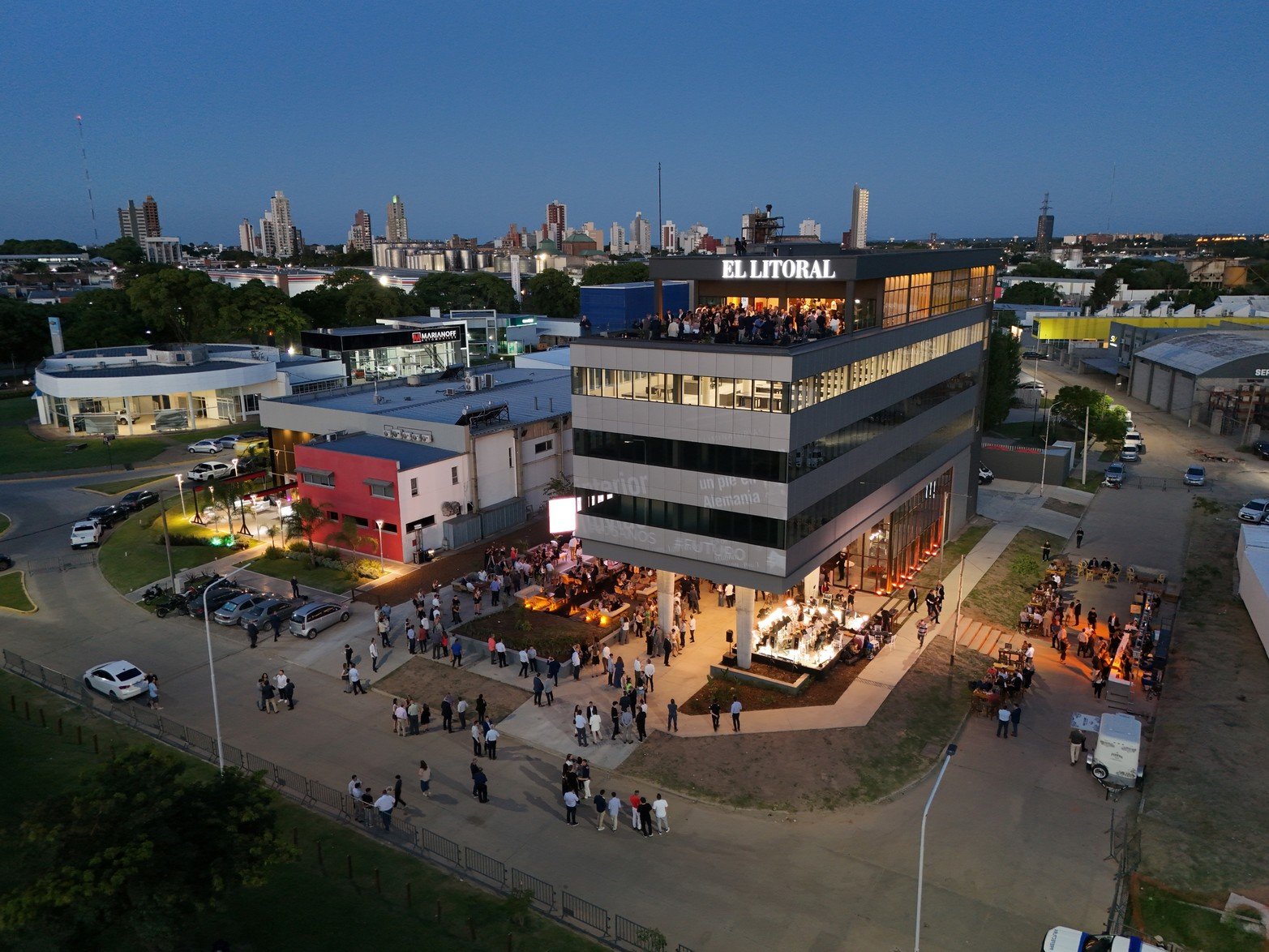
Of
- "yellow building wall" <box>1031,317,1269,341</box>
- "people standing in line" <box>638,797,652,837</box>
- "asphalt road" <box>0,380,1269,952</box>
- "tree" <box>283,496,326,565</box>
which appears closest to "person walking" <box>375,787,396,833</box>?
"asphalt road" <box>0,380,1269,952</box>

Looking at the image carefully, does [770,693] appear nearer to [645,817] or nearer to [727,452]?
[727,452]

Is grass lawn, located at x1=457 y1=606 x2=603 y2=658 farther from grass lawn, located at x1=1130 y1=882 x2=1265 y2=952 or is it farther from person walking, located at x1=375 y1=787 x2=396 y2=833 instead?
grass lawn, located at x1=1130 y1=882 x2=1265 y2=952

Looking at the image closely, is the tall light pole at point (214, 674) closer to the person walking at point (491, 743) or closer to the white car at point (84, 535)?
the person walking at point (491, 743)

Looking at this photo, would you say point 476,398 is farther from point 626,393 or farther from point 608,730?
point 608,730

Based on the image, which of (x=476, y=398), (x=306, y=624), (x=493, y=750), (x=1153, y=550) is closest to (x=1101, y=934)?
(x=493, y=750)

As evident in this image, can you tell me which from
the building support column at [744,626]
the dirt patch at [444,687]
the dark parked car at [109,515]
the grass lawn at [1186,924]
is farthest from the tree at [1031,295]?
the grass lawn at [1186,924]

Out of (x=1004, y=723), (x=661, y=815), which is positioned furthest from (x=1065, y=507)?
(x=661, y=815)
